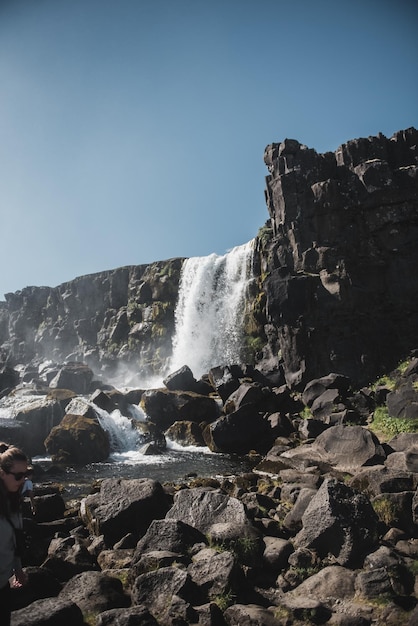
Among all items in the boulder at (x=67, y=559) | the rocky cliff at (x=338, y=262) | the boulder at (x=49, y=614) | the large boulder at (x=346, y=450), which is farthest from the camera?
the rocky cliff at (x=338, y=262)

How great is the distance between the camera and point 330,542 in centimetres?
809

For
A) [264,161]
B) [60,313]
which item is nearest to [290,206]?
[264,161]

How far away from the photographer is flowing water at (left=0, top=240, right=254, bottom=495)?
2420cm

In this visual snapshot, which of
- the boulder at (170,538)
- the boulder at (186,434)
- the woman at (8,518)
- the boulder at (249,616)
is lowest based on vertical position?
the boulder at (186,434)

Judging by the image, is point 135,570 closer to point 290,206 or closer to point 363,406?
point 363,406

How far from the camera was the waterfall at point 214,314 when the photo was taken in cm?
4703


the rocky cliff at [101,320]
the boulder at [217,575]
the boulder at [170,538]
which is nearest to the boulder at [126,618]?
the boulder at [217,575]

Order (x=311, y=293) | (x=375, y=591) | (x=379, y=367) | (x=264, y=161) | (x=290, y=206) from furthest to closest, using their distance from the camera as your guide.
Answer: (x=264, y=161)
(x=290, y=206)
(x=311, y=293)
(x=379, y=367)
(x=375, y=591)

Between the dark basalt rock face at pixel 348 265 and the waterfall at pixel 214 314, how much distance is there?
675 centimetres

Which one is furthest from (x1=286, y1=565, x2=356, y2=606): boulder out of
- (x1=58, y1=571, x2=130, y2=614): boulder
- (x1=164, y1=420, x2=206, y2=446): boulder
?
(x1=164, y1=420, x2=206, y2=446): boulder

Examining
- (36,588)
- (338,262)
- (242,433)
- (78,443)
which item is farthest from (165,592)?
(338,262)

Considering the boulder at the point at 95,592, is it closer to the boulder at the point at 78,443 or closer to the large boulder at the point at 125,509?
the large boulder at the point at 125,509

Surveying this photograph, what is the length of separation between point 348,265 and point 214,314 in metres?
18.6

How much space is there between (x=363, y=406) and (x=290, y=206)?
23.4m
